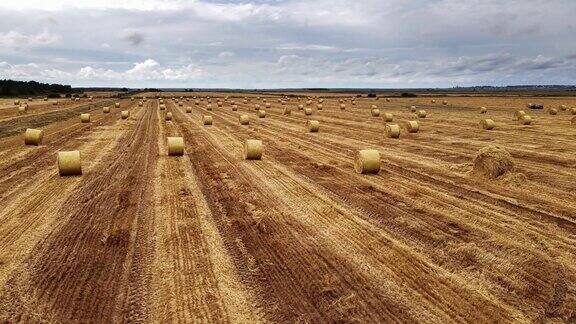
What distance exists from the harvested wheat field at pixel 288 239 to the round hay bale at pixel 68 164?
0.06 meters

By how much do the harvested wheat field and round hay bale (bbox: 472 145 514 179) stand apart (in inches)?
2.1

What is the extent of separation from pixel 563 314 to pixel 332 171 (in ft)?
32.6

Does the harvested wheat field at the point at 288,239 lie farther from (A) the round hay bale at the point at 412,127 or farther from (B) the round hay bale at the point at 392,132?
(A) the round hay bale at the point at 412,127

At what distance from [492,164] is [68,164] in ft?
43.3

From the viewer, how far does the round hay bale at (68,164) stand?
574 inches

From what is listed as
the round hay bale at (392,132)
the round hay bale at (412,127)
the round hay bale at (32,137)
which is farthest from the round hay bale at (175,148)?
the round hay bale at (412,127)

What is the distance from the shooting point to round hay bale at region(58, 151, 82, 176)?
14586 millimetres

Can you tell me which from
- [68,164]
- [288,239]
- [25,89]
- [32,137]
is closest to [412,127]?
[68,164]

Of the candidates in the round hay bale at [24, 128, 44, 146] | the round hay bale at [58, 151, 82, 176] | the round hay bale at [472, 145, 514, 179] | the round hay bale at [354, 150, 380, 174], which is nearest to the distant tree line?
the round hay bale at [24, 128, 44, 146]

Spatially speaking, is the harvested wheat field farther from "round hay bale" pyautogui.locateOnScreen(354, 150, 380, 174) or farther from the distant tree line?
the distant tree line

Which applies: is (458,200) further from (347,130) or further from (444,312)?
(347,130)

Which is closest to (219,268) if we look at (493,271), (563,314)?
(493,271)

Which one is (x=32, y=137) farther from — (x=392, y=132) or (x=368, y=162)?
(x=392, y=132)

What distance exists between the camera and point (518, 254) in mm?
8273
